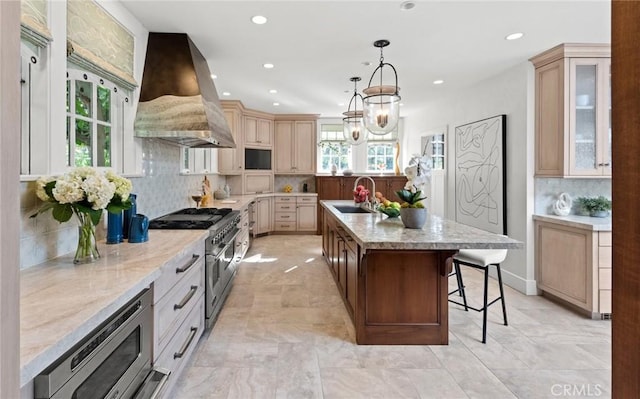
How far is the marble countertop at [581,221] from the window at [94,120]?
4.11m

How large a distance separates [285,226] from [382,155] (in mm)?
2929

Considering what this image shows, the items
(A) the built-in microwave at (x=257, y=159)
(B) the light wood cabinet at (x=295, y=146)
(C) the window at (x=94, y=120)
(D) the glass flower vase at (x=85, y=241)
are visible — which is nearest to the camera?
(D) the glass flower vase at (x=85, y=241)

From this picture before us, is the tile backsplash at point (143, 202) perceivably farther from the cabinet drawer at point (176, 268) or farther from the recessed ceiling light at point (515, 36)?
the recessed ceiling light at point (515, 36)

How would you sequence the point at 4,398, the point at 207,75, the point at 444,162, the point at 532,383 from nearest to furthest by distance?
the point at 4,398 → the point at 532,383 → the point at 207,75 → the point at 444,162

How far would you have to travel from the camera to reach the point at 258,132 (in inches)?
287

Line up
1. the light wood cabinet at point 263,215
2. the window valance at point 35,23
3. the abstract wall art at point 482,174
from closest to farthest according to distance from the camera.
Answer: the window valance at point 35,23 < the abstract wall art at point 482,174 < the light wood cabinet at point 263,215

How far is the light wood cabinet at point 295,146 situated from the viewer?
770 cm

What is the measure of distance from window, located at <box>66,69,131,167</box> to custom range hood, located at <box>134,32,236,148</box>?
0.19 metres

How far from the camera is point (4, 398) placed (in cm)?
51

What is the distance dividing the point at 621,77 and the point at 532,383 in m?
2.22

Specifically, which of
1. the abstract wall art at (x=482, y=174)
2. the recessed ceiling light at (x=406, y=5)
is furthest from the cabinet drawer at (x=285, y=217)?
the recessed ceiling light at (x=406, y=5)

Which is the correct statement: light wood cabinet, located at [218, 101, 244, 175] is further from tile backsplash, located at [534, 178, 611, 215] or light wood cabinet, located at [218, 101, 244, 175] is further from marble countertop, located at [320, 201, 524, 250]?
tile backsplash, located at [534, 178, 611, 215]

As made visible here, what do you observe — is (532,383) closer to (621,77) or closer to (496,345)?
(496,345)

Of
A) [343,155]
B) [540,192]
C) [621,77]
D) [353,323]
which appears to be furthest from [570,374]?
[343,155]
